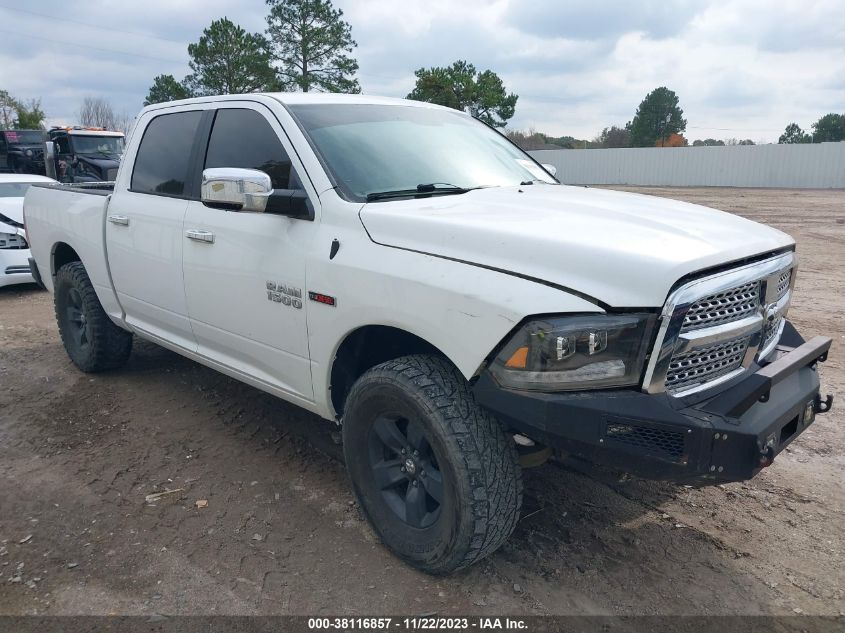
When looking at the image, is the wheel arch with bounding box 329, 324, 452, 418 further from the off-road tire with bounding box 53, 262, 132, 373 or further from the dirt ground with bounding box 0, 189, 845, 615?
the off-road tire with bounding box 53, 262, 132, 373

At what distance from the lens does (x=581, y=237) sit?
2488mm

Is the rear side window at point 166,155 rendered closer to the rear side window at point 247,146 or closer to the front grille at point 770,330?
the rear side window at point 247,146

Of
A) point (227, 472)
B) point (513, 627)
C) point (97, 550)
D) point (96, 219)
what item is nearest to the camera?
point (513, 627)

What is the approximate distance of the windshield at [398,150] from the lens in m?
3.30

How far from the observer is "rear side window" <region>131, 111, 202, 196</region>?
4172mm

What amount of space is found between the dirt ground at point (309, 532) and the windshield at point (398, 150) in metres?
1.60

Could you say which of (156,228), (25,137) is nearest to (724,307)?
(156,228)

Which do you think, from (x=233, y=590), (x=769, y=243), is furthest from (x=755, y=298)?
(x=233, y=590)

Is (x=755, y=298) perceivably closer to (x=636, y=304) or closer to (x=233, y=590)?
(x=636, y=304)

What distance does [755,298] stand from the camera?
8.58 feet

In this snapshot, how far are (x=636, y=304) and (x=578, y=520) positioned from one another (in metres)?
1.48

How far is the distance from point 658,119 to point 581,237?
77.1 meters

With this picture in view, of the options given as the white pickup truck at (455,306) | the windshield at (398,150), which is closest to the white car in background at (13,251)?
the white pickup truck at (455,306)

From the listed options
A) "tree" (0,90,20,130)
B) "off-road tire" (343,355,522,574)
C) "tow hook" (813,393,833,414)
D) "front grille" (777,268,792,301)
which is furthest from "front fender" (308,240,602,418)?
"tree" (0,90,20,130)
